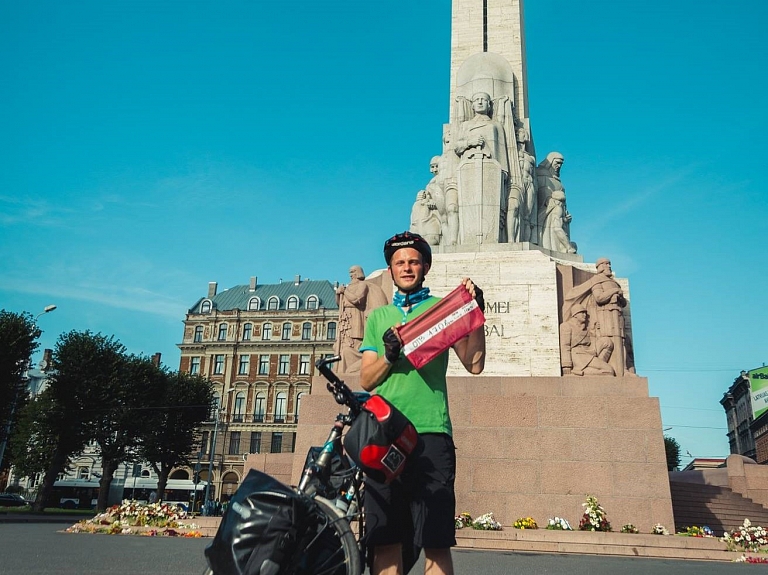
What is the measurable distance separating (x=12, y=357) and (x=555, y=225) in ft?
76.6

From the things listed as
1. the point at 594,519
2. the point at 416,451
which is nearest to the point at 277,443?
the point at 594,519

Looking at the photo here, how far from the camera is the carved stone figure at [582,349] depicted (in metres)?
12.4

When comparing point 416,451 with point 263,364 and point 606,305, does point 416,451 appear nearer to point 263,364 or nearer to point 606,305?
point 606,305

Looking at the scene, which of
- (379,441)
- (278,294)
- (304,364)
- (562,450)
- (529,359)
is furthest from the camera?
→ (278,294)

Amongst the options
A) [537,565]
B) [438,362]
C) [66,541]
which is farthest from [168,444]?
[438,362]

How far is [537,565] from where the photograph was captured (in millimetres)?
7539

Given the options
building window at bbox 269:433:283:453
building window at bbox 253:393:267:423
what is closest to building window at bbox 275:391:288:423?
building window at bbox 253:393:267:423

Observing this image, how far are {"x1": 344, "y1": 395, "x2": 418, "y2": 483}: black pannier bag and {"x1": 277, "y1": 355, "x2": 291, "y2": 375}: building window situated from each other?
196 ft

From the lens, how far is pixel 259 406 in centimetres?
6141

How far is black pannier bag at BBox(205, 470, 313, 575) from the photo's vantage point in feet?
9.59

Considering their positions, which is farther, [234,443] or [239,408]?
[239,408]

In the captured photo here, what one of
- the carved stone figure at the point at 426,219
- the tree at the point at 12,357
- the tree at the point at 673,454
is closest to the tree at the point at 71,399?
the tree at the point at 12,357

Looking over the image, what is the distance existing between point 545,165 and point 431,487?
15.9 meters

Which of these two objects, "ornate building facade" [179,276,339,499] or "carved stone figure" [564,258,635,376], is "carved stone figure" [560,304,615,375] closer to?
"carved stone figure" [564,258,635,376]
